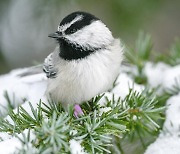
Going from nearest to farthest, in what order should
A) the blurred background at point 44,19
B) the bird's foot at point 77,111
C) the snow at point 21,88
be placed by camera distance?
the bird's foot at point 77,111 → the snow at point 21,88 → the blurred background at point 44,19

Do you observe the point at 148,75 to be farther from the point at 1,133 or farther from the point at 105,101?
the point at 1,133

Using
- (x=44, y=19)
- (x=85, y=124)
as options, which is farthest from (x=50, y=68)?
(x=44, y=19)

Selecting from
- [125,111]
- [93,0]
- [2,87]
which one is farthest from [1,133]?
[93,0]

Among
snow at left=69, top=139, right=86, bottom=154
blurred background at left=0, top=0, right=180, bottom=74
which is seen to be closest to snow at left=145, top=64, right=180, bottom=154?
snow at left=69, top=139, right=86, bottom=154

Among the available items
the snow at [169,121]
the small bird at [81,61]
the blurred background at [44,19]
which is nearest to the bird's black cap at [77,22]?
the small bird at [81,61]

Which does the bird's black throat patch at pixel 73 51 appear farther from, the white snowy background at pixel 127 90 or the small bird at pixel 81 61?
the white snowy background at pixel 127 90

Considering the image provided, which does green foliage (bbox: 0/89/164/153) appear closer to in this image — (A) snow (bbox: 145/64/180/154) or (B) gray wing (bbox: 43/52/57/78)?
(A) snow (bbox: 145/64/180/154)

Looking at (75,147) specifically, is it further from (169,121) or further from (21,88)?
(21,88)
